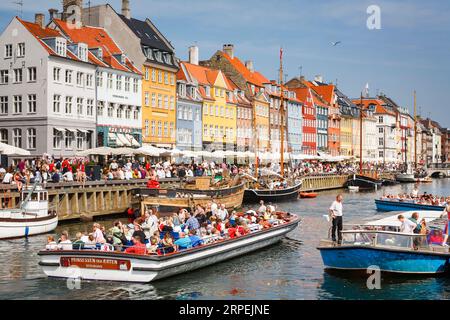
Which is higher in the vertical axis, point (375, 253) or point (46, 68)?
point (46, 68)

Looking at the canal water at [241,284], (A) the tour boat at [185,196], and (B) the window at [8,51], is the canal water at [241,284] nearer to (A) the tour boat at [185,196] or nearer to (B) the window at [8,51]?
(A) the tour boat at [185,196]

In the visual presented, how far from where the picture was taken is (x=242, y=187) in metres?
47.5

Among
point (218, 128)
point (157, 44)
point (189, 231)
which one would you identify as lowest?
point (189, 231)

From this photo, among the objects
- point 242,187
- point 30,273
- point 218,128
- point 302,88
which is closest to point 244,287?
point 30,273

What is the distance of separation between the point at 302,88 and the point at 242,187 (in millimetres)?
63283

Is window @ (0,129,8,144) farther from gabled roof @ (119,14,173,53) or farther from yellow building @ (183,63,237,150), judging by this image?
yellow building @ (183,63,237,150)

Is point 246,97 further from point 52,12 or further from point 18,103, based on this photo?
point 18,103

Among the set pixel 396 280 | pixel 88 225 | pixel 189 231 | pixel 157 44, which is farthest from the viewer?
pixel 157 44

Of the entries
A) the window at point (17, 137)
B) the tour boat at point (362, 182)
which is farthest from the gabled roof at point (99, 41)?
the tour boat at point (362, 182)

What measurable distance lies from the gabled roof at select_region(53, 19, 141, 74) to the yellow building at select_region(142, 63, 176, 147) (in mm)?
2924

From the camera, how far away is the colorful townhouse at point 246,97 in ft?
278

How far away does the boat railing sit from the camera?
21.6m

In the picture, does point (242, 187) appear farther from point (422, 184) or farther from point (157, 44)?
point (422, 184)

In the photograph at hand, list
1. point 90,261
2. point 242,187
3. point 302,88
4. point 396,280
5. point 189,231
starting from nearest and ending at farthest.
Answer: point 90,261
point 396,280
point 189,231
point 242,187
point 302,88
